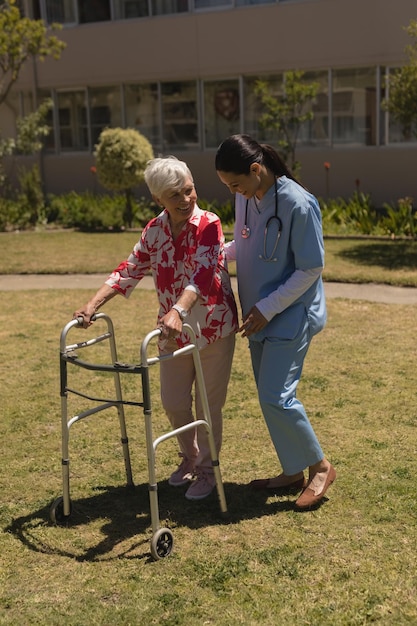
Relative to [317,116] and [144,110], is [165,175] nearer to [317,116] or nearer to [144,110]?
[317,116]

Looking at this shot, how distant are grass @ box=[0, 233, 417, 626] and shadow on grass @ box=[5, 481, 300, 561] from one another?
1cm

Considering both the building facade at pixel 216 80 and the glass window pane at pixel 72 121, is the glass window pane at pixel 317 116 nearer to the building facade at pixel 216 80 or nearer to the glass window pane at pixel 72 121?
the building facade at pixel 216 80

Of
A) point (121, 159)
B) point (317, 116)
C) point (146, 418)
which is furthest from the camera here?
point (317, 116)

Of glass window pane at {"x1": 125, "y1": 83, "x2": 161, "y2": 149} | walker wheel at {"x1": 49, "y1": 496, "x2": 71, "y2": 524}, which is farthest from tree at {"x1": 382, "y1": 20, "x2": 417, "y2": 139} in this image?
walker wheel at {"x1": 49, "y1": 496, "x2": 71, "y2": 524}

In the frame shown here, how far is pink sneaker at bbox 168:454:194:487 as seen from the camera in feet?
15.8

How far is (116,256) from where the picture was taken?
1313 cm

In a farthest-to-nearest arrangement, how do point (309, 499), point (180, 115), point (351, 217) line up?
1. point (180, 115)
2. point (351, 217)
3. point (309, 499)

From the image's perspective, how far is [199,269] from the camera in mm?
4109

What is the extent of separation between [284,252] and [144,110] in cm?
1692

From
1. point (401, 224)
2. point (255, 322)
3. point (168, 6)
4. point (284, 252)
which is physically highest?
point (168, 6)

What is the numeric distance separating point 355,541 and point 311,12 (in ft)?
50.4

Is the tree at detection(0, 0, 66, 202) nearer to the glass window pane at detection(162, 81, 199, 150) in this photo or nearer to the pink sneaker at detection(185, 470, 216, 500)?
the glass window pane at detection(162, 81, 199, 150)

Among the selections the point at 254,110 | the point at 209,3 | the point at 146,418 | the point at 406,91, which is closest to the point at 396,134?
the point at 254,110

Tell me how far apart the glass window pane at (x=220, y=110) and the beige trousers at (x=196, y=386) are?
15266mm
